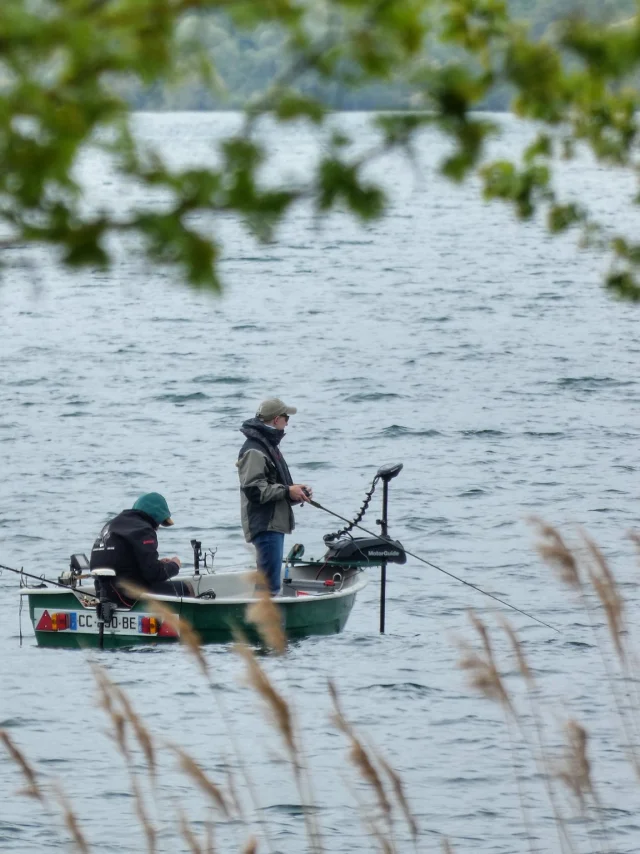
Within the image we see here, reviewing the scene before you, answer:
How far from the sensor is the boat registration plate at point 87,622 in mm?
13281

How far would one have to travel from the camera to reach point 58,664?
13445 mm

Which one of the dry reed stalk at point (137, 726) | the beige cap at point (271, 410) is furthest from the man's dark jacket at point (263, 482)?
the dry reed stalk at point (137, 726)

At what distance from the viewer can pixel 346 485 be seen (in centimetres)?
2281

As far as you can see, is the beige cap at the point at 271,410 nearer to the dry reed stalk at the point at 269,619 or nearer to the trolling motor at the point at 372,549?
the trolling motor at the point at 372,549

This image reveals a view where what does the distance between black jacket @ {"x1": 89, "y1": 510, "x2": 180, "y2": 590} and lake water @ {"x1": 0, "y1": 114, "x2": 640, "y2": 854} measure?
2.95 feet

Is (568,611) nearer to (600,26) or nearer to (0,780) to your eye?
(0,780)

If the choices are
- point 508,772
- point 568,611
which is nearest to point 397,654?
point 568,611

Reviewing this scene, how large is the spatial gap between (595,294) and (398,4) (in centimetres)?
4620

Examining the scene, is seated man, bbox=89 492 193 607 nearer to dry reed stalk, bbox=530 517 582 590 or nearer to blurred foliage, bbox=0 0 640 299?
dry reed stalk, bbox=530 517 582 590

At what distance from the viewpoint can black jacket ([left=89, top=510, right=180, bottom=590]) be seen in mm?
12414

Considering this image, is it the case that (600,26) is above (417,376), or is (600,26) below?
above

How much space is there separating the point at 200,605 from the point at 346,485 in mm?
10097

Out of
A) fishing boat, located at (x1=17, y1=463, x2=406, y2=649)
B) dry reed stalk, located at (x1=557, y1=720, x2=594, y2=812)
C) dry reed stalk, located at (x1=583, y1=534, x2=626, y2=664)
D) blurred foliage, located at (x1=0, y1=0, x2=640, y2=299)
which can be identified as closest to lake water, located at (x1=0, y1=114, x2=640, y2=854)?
blurred foliage, located at (x1=0, y1=0, x2=640, y2=299)

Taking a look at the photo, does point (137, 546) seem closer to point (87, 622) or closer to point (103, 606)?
point (103, 606)
